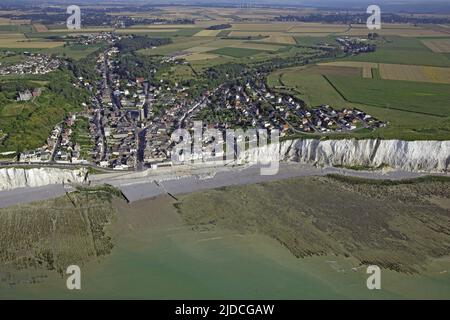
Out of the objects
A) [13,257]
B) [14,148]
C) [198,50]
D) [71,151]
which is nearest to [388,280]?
[13,257]

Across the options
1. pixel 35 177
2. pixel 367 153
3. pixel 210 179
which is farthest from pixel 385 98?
pixel 35 177

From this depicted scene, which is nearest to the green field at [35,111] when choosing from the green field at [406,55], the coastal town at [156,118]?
the coastal town at [156,118]

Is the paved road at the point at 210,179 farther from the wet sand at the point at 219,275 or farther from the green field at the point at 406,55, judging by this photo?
the green field at the point at 406,55

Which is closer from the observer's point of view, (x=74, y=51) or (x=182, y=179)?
(x=182, y=179)

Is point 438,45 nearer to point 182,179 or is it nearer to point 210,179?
point 210,179

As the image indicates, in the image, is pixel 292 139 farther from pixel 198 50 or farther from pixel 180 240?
pixel 198 50

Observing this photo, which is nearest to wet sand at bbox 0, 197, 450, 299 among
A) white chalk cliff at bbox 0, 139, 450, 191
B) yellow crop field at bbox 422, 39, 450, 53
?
white chalk cliff at bbox 0, 139, 450, 191

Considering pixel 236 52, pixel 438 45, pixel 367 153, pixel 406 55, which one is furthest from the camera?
pixel 438 45
